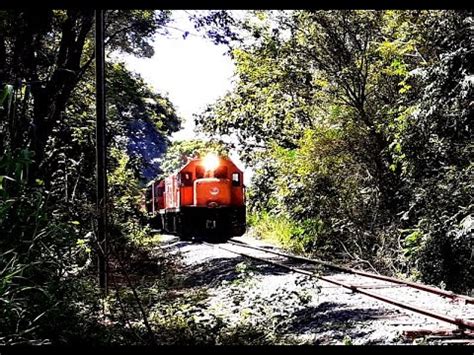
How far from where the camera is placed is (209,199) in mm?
10219

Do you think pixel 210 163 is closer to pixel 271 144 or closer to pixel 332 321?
pixel 271 144

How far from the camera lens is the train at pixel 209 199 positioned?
10141 millimetres

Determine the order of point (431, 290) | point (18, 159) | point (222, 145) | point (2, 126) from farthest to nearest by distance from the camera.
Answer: point (222, 145)
point (431, 290)
point (2, 126)
point (18, 159)

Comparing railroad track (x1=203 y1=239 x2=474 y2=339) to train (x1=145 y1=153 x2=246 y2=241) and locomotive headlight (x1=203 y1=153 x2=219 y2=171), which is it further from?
locomotive headlight (x1=203 y1=153 x2=219 y2=171)

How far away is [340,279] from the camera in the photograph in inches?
201

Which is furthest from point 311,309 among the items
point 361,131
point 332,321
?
point 361,131

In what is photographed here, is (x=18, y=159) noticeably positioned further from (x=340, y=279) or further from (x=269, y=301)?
(x=340, y=279)

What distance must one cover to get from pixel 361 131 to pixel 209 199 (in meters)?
3.22

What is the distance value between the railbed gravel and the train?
172 inches

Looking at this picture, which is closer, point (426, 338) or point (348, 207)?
point (426, 338)

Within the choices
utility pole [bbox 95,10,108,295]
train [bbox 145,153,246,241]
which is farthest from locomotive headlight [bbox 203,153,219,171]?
utility pole [bbox 95,10,108,295]

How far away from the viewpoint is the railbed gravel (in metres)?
3.09

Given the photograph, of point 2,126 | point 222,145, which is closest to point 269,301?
point 2,126

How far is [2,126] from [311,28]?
16.8 feet
